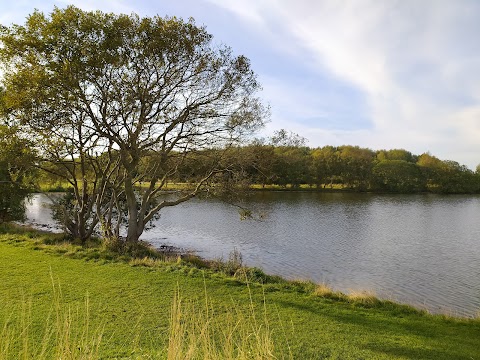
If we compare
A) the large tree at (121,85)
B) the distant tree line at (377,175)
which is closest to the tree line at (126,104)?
the large tree at (121,85)

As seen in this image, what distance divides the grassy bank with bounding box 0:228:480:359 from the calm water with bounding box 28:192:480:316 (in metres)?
5.59

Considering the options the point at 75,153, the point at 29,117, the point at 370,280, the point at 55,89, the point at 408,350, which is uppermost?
the point at 55,89

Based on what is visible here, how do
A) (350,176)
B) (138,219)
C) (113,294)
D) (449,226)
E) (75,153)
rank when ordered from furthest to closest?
(350,176) → (449,226) → (138,219) → (75,153) → (113,294)

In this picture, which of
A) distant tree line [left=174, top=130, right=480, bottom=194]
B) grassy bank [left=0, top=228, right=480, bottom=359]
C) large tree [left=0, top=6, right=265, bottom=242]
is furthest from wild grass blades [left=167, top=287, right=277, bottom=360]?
distant tree line [left=174, top=130, right=480, bottom=194]

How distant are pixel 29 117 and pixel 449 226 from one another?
3402 cm

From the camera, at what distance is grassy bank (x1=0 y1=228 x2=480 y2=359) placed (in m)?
6.70

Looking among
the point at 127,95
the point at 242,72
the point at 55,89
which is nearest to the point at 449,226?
the point at 242,72

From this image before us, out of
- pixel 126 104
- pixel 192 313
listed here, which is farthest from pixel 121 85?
pixel 192 313

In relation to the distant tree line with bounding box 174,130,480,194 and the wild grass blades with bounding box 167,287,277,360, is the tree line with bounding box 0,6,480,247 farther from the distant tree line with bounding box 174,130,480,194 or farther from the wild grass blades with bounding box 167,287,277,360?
the distant tree line with bounding box 174,130,480,194

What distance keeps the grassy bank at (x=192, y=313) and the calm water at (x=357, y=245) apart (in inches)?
220

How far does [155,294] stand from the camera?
9961 mm

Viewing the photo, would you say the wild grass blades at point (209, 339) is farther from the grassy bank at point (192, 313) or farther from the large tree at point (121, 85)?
the large tree at point (121, 85)

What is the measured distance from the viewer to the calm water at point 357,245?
671 inches

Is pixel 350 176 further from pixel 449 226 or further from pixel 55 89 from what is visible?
pixel 55 89
